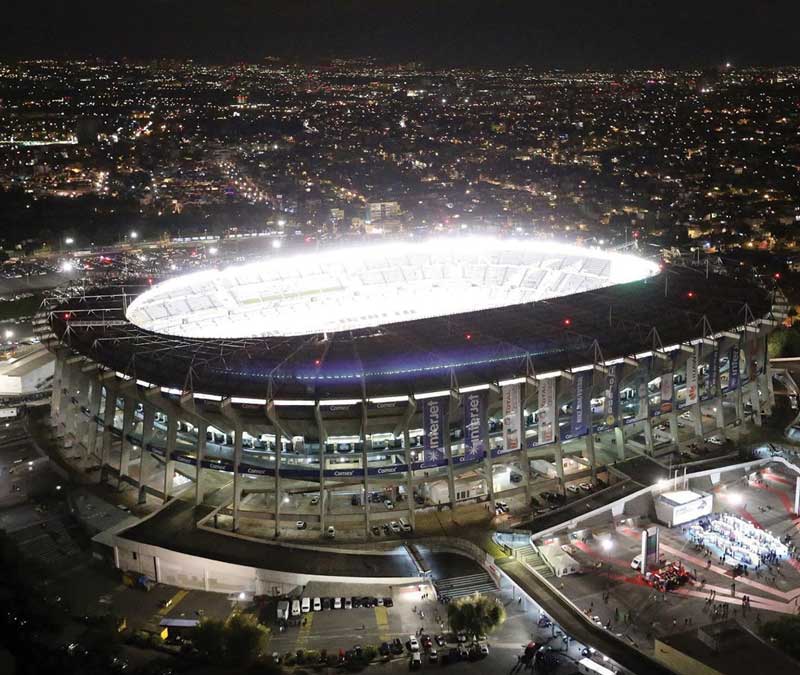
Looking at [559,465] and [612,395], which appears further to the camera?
[612,395]

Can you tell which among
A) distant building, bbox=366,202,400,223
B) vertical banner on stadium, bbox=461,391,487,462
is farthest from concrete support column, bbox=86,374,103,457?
distant building, bbox=366,202,400,223

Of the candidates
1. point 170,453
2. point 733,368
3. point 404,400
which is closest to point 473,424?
point 404,400

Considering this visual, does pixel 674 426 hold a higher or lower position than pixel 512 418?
lower

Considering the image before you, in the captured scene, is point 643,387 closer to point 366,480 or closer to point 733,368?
point 733,368

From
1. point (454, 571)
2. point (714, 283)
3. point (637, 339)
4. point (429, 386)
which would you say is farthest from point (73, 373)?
point (714, 283)

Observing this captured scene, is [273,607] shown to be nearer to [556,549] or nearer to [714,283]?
[556,549]

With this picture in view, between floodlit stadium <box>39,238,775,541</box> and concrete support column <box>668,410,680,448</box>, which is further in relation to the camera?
concrete support column <box>668,410,680,448</box>

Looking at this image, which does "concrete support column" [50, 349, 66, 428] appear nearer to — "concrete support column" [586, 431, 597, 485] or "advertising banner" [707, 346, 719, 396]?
"concrete support column" [586, 431, 597, 485]
